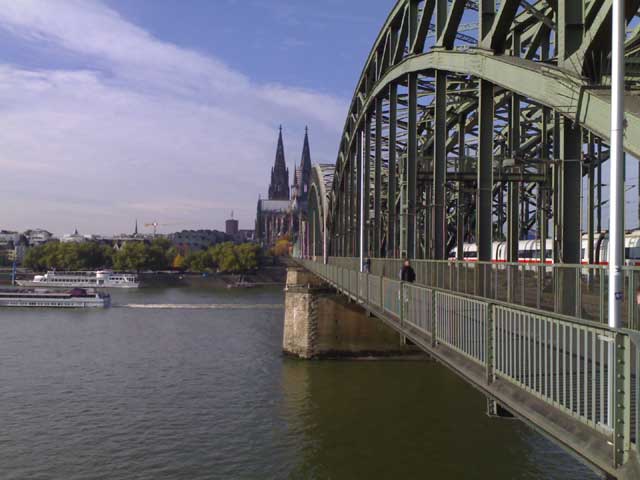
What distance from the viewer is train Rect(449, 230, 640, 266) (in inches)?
868

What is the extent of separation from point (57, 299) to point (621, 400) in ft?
231

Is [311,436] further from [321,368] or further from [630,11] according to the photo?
[630,11]

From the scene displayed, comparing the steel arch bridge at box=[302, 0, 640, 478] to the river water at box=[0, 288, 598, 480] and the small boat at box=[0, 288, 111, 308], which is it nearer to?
the river water at box=[0, 288, 598, 480]

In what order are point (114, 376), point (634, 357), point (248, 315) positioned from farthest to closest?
point (248, 315), point (114, 376), point (634, 357)

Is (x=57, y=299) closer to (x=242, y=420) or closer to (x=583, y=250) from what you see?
(x=242, y=420)

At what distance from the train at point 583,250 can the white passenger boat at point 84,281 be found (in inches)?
2631

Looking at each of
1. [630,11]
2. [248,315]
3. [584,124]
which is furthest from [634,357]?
[248,315]

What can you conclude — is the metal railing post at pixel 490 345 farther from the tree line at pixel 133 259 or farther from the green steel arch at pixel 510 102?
the tree line at pixel 133 259

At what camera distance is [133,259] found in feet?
440

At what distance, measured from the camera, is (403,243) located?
22.1 m

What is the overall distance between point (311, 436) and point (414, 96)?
39.4ft

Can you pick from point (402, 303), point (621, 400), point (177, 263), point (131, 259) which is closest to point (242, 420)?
point (402, 303)

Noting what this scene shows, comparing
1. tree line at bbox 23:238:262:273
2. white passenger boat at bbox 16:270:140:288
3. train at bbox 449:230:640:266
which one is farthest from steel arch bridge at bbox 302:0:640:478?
tree line at bbox 23:238:262:273

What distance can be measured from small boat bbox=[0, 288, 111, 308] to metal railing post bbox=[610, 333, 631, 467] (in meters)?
66.3
